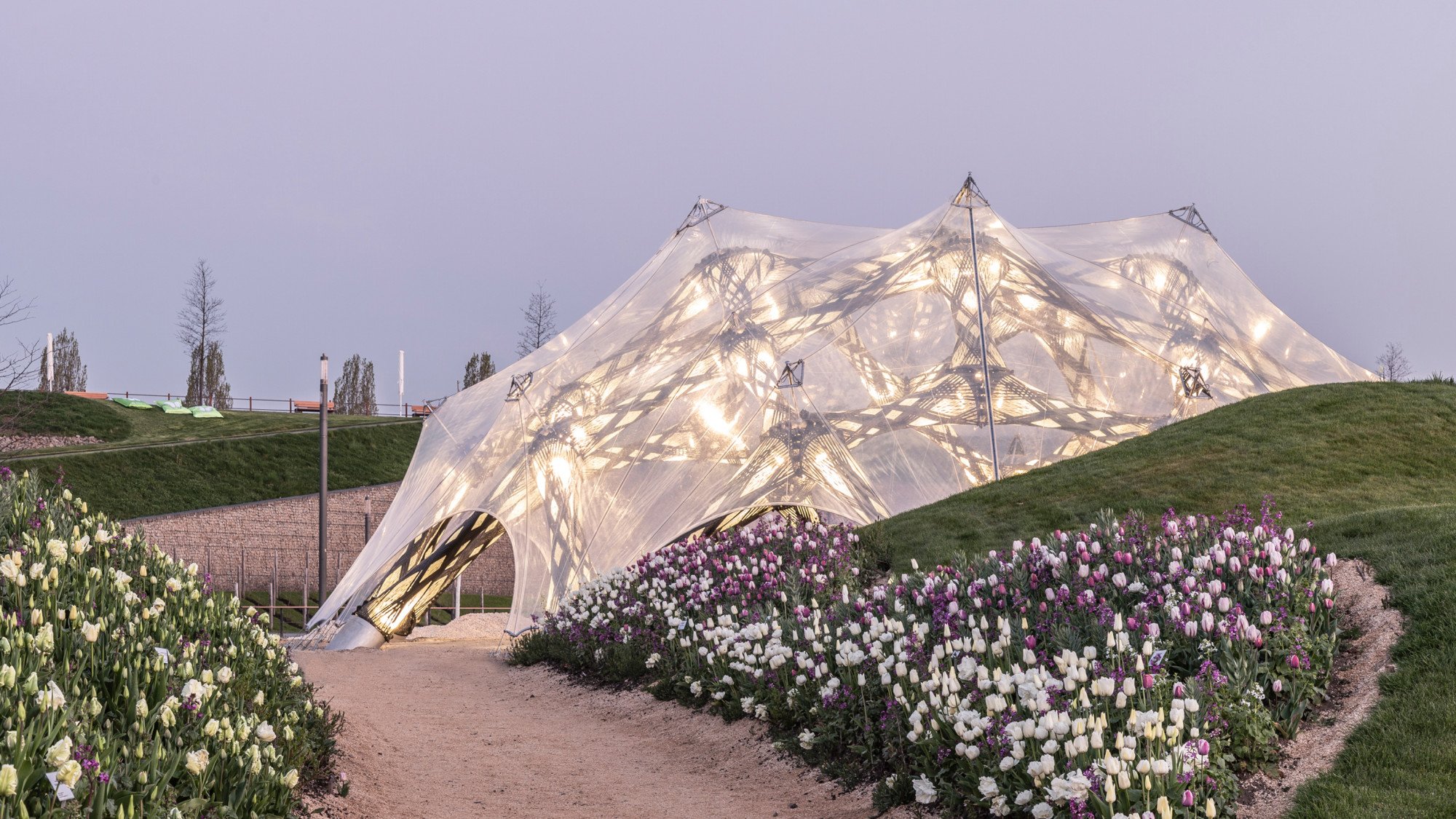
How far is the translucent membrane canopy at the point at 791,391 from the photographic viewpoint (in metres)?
16.2

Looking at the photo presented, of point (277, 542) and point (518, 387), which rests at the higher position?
point (518, 387)

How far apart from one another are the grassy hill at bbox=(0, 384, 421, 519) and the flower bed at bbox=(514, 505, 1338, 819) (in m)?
32.0

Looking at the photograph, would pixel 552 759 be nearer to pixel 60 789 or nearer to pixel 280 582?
pixel 60 789

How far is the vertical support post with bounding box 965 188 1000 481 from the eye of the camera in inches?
674

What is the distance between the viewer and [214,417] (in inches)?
2411

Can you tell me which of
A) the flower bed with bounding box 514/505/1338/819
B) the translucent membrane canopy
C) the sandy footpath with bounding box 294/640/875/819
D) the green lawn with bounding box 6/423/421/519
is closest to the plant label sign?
the sandy footpath with bounding box 294/640/875/819

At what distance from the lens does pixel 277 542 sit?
38.5m

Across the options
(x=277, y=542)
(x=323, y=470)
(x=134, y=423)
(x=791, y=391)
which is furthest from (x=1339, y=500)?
(x=134, y=423)

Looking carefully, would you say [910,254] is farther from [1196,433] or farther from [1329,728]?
[1329,728]

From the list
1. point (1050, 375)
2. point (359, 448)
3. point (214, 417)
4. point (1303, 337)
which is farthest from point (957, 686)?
point (214, 417)

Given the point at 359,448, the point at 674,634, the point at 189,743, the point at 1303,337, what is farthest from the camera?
the point at 359,448

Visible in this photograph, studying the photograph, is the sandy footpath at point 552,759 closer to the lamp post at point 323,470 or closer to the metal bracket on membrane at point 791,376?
the metal bracket on membrane at point 791,376

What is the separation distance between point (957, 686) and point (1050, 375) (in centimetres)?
1315

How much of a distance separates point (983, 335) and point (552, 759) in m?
11.9
